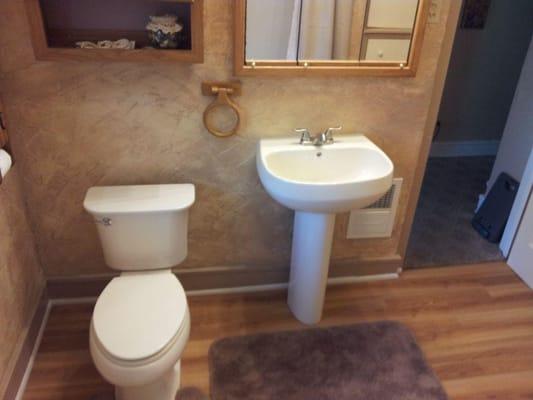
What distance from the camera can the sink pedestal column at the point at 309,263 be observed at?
1.88 meters

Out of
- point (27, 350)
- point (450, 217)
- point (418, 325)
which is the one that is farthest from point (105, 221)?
point (450, 217)

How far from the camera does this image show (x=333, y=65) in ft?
6.02

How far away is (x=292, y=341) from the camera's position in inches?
79.2

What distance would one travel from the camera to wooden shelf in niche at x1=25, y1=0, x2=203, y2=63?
156cm

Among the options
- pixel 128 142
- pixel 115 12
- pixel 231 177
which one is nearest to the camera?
pixel 115 12

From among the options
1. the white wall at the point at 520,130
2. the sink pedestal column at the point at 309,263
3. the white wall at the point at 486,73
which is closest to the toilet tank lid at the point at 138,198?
the sink pedestal column at the point at 309,263

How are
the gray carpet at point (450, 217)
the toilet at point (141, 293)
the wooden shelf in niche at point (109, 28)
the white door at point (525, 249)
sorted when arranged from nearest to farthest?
the toilet at point (141, 293), the wooden shelf in niche at point (109, 28), the white door at point (525, 249), the gray carpet at point (450, 217)

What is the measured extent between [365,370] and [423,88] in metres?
1.28

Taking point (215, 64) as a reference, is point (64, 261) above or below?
below

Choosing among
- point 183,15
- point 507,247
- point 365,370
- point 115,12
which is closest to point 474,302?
point 507,247

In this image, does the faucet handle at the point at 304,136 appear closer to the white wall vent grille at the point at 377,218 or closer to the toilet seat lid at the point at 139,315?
the white wall vent grille at the point at 377,218

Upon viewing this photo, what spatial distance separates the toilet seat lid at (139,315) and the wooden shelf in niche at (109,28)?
2.81 feet

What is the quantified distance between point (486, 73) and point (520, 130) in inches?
45.1

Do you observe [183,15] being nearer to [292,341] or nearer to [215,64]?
[215,64]
